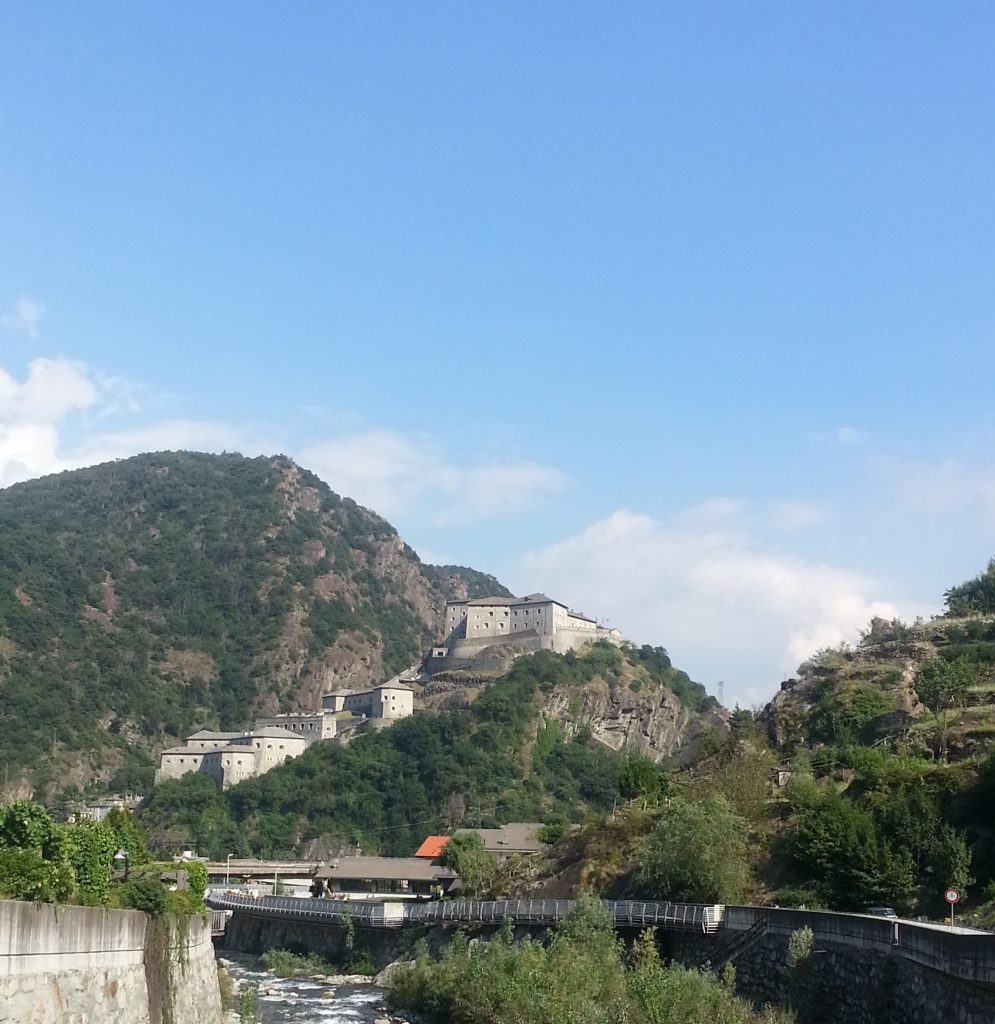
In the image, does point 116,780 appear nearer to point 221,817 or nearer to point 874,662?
point 221,817

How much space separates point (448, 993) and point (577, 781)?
10640cm

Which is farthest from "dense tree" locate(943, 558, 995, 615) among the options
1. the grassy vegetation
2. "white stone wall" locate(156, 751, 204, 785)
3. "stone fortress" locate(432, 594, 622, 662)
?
"white stone wall" locate(156, 751, 204, 785)

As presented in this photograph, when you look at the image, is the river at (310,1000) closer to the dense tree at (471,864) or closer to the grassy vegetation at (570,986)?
the grassy vegetation at (570,986)

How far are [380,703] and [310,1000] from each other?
395 feet

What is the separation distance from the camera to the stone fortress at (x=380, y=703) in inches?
6619

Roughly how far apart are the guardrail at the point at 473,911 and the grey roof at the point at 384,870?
8.75 metres

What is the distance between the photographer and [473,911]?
5969 centimetres

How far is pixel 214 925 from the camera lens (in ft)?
267

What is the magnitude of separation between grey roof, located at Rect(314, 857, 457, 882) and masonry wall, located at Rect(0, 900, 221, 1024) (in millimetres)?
51246

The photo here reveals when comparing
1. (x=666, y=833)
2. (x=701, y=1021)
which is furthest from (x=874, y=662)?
(x=701, y=1021)

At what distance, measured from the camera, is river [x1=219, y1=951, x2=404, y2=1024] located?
49.6 meters

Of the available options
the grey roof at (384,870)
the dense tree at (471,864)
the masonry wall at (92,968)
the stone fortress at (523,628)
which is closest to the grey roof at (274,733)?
the stone fortress at (523,628)

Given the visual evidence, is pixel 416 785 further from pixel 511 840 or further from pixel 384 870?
pixel 384 870

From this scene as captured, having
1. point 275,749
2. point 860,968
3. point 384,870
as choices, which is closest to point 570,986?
point 860,968
